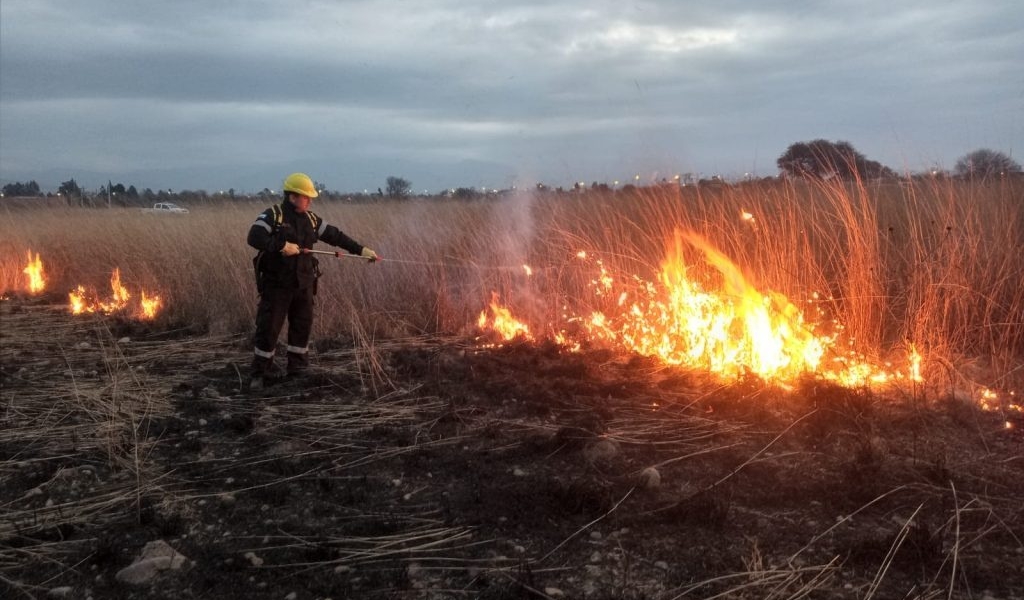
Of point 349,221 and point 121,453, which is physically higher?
point 349,221

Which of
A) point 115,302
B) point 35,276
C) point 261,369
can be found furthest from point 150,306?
point 35,276

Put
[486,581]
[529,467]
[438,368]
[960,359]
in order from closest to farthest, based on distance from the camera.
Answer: [486,581], [529,467], [960,359], [438,368]

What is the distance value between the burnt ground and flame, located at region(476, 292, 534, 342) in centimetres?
153

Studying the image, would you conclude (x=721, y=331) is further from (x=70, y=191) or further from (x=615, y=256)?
(x=70, y=191)

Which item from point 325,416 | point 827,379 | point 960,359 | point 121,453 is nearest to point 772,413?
point 827,379

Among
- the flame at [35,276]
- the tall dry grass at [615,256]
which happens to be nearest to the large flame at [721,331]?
the tall dry grass at [615,256]

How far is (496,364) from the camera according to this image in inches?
270

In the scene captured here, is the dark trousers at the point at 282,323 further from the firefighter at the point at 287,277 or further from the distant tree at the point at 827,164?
the distant tree at the point at 827,164

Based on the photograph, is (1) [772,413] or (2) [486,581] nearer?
(2) [486,581]

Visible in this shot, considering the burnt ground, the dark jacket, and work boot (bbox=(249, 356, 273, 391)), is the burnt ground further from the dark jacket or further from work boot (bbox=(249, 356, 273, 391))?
the dark jacket

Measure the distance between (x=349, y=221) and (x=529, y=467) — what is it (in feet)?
36.0

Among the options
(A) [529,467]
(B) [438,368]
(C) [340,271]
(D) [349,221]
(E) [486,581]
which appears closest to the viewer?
(E) [486,581]

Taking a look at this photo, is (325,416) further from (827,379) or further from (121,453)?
(827,379)

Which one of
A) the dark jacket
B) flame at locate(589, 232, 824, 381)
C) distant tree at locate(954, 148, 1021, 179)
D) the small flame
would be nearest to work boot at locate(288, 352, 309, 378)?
the dark jacket
